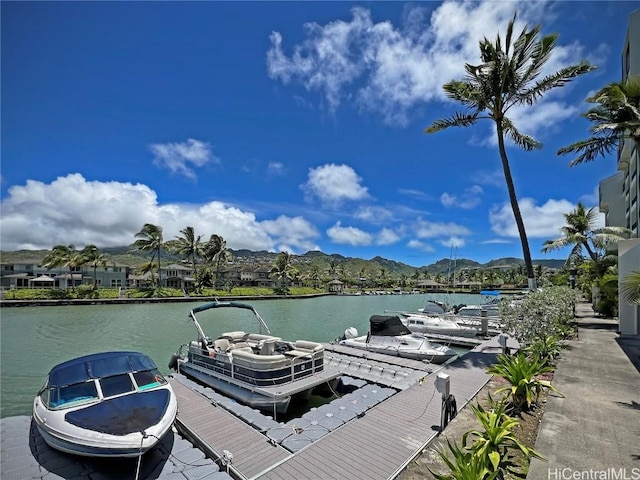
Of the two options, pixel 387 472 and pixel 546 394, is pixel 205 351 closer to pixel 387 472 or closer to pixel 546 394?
pixel 387 472

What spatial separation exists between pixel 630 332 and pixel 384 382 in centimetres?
1330

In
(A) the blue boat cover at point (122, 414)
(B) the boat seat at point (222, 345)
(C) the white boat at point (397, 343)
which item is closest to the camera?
(A) the blue boat cover at point (122, 414)

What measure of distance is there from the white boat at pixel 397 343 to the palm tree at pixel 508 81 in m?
4.75

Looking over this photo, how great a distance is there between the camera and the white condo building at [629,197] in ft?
46.7

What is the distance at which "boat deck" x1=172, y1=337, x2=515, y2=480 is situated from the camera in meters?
5.20

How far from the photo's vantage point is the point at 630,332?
14945 millimetres

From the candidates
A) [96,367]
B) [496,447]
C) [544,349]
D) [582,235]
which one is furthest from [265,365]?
[582,235]

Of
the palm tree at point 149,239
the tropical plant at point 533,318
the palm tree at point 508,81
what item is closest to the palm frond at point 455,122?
the palm tree at point 508,81

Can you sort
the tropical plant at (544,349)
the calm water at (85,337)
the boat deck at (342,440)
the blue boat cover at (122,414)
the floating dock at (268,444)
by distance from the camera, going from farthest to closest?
the calm water at (85,337) < the tropical plant at (544,349) < the blue boat cover at (122,414) < the floating dock at (268,444) < the boat deck at (342,440)

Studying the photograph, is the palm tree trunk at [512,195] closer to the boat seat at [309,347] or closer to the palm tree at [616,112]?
the palm tree at [616,112]

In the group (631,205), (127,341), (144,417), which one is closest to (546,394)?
(144,417)

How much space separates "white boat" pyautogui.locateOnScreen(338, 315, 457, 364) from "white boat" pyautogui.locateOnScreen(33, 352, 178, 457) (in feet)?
30.6

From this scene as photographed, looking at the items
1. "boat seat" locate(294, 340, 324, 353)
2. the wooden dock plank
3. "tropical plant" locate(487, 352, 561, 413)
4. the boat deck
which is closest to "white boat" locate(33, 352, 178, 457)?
the wooden dock plank

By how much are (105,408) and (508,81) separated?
53.3ft
